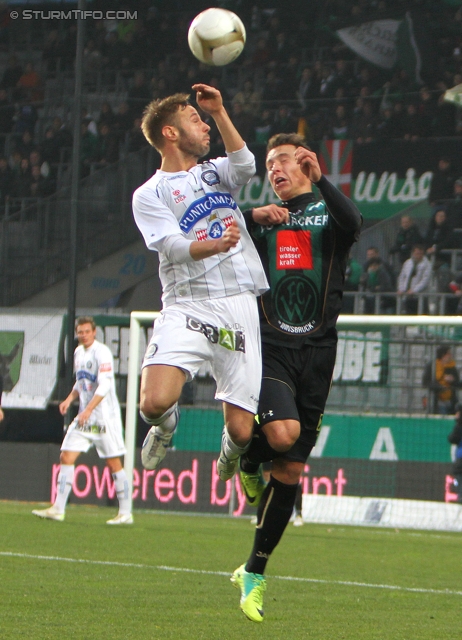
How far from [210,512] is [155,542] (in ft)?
13.1

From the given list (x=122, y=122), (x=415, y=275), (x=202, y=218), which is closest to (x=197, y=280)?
(x=202, y=218)

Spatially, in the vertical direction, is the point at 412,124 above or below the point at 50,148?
above

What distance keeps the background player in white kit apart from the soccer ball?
21.7 feet

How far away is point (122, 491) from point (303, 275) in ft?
22.1

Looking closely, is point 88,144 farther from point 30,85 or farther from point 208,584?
point 208,584

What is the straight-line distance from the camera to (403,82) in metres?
16.9

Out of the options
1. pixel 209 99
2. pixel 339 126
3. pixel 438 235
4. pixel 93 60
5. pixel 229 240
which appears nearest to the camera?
pixel 229 240

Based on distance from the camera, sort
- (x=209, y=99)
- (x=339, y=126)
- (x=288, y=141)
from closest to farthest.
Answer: (x=209, y=99)
(x=288, y=141)
(x=339, y=126)

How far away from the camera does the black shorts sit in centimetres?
516

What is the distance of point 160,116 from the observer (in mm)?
5234

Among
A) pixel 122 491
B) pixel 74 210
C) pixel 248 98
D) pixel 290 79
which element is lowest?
pixel 122 491

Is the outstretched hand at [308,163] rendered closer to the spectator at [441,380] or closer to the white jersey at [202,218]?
the white jersey at [202,218]

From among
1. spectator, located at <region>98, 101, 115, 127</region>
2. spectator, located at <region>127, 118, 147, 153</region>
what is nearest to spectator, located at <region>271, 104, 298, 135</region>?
spectator, located at <region>127, 118, 147, 153</region>

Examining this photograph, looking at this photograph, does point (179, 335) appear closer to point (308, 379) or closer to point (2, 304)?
point (308, 379)
